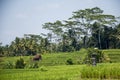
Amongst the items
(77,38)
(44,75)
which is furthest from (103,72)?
(77,38)

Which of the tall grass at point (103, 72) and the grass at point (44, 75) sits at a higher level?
the tall grass at point (103, 72)

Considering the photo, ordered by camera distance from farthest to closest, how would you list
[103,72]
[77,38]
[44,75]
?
1. [77,38]
2. [44,75]
3. [103,72]

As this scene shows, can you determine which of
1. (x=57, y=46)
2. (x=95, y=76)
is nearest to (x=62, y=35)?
(x=57, y=46)

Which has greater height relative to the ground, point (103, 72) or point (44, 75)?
point (103, 72)

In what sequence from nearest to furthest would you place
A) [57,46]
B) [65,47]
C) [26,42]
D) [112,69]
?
[112,69] < [26,42] < [65,47] < [57,46]

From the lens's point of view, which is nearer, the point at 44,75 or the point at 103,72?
the point at 103,72

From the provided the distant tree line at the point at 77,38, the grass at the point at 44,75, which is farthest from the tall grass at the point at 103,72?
the distant tree line at the point at 77,38

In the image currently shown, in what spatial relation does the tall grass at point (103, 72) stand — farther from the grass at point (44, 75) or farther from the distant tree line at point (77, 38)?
the distant tree line at point (77, 38)

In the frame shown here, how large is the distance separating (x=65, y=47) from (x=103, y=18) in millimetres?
7534

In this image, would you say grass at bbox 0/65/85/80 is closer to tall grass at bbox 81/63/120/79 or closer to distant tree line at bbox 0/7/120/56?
tall grass at bbox 81/63/120/79

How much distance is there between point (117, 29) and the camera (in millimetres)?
42938

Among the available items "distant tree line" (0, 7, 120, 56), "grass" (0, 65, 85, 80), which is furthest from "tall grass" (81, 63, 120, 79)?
"distant tree line" (0, 7, 120, 56)

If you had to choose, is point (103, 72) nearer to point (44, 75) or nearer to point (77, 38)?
point (44, 75)

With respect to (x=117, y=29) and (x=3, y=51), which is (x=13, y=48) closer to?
(x=3, y=51)
